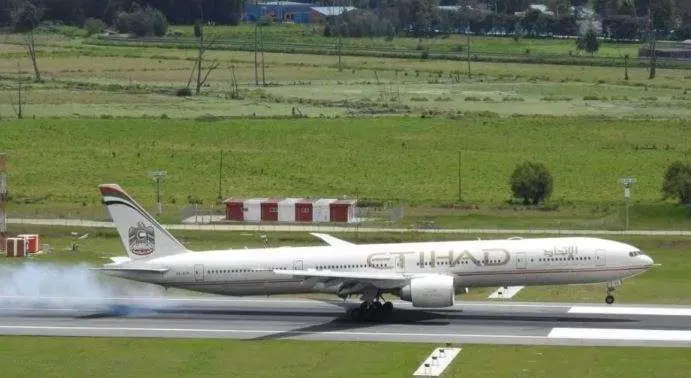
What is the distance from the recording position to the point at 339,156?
160375mm

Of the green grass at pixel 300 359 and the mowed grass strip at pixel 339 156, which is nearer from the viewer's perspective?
A: the green grass at pixel 300 359

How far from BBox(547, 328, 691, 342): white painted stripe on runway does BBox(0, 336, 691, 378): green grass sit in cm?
270

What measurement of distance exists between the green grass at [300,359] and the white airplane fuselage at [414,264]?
665cm

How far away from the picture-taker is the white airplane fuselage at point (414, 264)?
2963 inches

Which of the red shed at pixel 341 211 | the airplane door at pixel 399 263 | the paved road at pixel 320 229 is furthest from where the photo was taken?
the red shed at pixel 341 211

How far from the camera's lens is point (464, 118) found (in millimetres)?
186750

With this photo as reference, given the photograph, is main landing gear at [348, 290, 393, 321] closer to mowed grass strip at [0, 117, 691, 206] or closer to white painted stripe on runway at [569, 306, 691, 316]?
white painted stripe on runway at [569, 306, 691, 316]

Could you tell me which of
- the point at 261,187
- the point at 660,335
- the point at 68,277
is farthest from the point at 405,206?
the point at 660,335

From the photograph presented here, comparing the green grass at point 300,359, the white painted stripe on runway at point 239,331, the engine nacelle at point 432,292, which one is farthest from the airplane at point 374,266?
the green grass at point 300,359

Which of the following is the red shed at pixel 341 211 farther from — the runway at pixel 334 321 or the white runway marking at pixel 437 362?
the white runway marking at pixel 437 362

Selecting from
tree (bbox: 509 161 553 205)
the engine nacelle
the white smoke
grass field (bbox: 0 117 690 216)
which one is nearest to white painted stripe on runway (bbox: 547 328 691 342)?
the engine nacelle

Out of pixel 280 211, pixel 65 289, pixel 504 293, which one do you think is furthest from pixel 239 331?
pixel 280 211

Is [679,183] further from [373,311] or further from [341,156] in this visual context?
[373,311]

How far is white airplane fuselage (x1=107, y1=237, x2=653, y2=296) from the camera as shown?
247 feet
